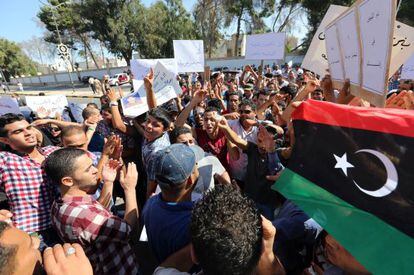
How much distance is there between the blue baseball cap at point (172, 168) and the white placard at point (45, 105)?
174 inches

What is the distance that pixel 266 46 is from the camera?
21.7 feet

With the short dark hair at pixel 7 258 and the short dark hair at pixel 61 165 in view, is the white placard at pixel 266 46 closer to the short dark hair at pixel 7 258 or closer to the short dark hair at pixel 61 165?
the short dark hair at pixel 61 165

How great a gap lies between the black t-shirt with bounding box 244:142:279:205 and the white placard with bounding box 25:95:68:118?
4240 mm

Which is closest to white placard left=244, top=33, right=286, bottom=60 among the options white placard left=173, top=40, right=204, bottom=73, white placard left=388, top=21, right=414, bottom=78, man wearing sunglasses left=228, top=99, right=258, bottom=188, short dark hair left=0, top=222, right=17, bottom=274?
white placard left=173, top=40, right=204, bottom=73

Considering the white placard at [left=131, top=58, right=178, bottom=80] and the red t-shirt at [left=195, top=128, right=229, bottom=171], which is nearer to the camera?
the red t-shirt at [left=195, top=128, right=229, bottom=171]

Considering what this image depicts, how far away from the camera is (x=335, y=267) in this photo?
127 centimetres

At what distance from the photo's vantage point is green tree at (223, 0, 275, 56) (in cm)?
3391

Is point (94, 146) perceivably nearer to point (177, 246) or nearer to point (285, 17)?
point (177, 246)

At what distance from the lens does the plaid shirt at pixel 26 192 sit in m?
2.13

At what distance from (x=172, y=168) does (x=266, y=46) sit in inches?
228

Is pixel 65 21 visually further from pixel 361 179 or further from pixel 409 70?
pixel 361 179

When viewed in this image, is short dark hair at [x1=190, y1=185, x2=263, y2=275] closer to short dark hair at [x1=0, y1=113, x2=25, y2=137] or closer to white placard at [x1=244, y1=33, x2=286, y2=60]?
short dark hair at [x1=0, y1=113, x2=25, y2=137]

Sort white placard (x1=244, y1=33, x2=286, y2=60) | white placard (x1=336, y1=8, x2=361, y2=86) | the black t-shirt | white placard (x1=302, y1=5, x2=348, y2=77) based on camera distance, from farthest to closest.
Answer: white placard (x1=244, y1=33, x2=286, y2=60) < white placard (x1=302, y1=5, x2=348, y2=77) < the black t-shirt < white placard (x1=336, y1=8, x2=361, y2=86)

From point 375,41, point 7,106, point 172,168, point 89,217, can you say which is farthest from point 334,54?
point 7,106
